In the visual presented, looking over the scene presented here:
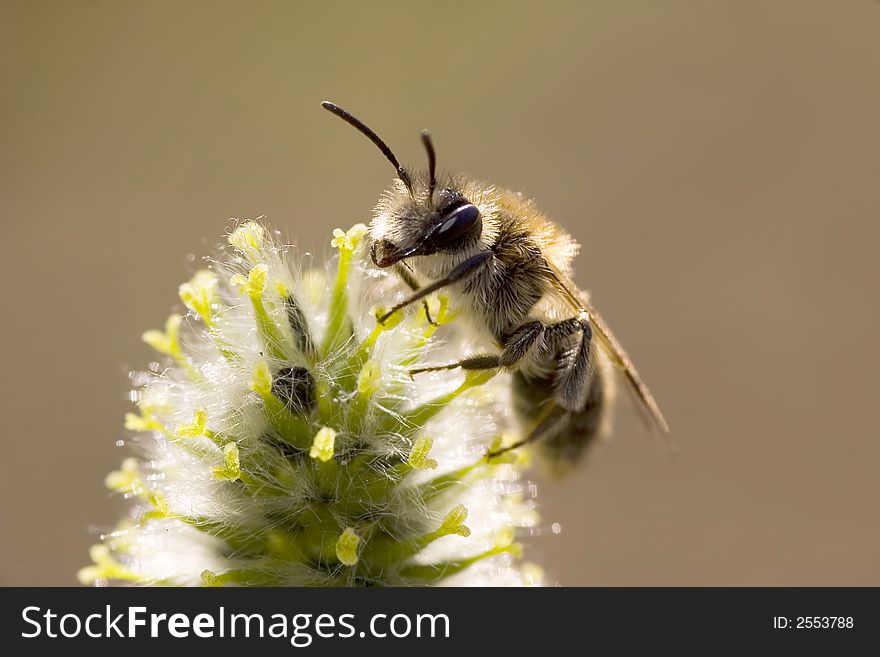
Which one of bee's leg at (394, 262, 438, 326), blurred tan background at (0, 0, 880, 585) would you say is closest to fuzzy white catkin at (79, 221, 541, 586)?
bee's leg at (394, 262, 438, 326)

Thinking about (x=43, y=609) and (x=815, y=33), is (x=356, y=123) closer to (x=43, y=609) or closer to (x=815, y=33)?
(x=43, y=609)

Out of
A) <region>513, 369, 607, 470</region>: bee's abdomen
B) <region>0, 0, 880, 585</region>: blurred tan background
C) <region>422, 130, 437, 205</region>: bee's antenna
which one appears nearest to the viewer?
<region>422, 130, 437, 205</region>: bee's antenna

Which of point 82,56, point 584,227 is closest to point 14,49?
point 82,56

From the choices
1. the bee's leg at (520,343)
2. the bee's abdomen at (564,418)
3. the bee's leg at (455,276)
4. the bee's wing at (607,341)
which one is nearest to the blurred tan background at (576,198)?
the bee's abdomen at (564,418)

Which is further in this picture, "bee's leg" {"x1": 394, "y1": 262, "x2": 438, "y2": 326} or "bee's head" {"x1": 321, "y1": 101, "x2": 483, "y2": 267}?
→ "bee's leg" {"x1": 394, "y1": 262, "x2": 438, "y2": 326}

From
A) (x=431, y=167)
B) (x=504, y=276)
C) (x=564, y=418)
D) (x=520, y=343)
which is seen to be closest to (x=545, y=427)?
(x=564, y=418)

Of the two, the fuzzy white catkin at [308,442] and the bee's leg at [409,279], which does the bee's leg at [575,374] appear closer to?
the fuzzy white catkin at [308,442]

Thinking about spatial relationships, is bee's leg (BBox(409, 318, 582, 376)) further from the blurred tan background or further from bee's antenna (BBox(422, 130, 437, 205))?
the blurred tan background
